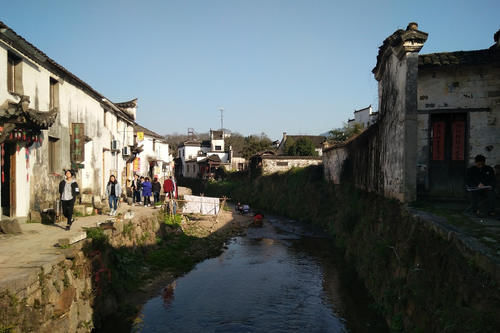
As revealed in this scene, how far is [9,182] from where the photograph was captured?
1056cm

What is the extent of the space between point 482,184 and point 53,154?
13.8 metres

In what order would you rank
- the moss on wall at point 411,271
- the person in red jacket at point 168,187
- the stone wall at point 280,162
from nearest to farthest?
the moss on wall at point 411,271, the person in red jacket at point 168,187, the stone wall at point 280,162

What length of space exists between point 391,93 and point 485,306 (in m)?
9.52

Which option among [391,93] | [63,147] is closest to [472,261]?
[391,93]

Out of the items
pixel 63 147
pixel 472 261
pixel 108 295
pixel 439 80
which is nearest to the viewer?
pixel 472 261

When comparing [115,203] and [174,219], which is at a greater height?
[115,203]

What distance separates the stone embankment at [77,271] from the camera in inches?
223

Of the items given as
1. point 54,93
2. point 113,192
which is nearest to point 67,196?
point 113,192

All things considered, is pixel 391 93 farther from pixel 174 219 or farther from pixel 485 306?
pixel 174 219

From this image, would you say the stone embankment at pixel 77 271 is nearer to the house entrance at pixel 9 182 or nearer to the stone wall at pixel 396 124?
the house entrance at pixel 9 182

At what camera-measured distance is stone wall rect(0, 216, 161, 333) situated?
17.5 feet

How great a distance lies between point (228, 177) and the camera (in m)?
47.1

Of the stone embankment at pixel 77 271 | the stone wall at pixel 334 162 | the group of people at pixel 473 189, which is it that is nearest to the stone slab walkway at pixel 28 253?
the stone embankment at pixel 77 271

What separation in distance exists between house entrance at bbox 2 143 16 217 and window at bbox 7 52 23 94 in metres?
1.69
